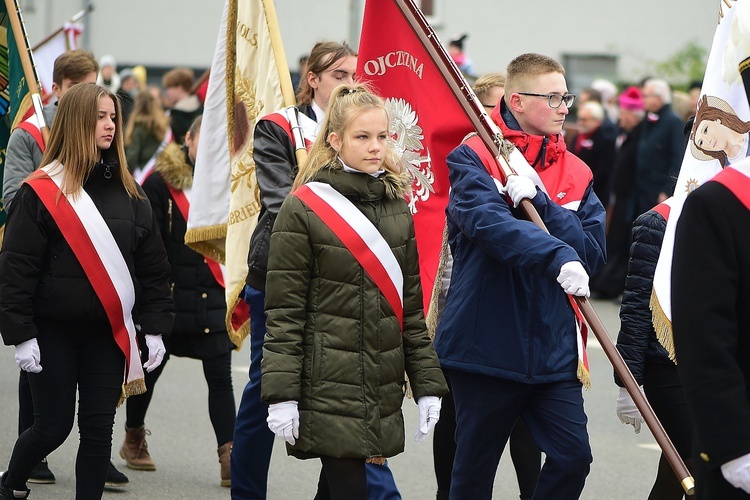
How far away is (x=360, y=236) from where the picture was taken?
4273mm

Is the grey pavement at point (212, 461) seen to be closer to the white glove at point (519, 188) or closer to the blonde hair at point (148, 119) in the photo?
the white glove at point (519, 188)

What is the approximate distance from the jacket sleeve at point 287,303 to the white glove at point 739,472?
1.57 meters

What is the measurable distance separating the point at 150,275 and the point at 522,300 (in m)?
1.67

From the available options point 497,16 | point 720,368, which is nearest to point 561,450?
point 720,368

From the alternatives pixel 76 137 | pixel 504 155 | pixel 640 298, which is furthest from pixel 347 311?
pixel 76 137

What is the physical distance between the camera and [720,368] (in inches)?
117

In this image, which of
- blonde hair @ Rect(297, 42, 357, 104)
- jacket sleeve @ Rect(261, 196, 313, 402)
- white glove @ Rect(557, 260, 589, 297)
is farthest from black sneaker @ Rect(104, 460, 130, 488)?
white glove @ Rect(557, 260, 589, 297)

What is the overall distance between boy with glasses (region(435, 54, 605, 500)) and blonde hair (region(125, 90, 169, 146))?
665 cm

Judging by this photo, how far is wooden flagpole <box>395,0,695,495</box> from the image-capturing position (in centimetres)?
414

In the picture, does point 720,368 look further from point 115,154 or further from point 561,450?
point 115,154

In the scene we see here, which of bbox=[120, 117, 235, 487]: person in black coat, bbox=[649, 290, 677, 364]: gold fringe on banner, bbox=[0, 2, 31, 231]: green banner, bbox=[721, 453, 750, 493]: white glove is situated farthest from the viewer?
bbox=[0, 2, 31, 231]: green banner

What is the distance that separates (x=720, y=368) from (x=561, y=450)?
5.16ft

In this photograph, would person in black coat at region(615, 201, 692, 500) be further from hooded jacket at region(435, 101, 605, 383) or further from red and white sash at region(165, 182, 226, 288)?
red and white sash at region(165, 182, 226, 288)

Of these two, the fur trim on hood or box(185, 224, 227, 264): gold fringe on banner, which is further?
the fur trim on hood
